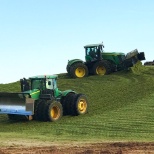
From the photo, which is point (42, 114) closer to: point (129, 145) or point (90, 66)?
point (129, 145)

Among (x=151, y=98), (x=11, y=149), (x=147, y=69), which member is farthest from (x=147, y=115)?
(x=147, y=69)

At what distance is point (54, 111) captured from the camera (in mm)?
17828

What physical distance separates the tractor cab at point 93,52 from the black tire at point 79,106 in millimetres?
10452

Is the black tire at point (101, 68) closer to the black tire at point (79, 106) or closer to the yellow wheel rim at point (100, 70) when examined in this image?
the yellow wheel rim at point (100, 70)

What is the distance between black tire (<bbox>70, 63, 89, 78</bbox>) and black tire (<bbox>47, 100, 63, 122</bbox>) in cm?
1179

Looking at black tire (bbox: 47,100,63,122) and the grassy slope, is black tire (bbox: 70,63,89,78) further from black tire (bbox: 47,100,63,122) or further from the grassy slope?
black tire (bbox: 47,100,63,122)

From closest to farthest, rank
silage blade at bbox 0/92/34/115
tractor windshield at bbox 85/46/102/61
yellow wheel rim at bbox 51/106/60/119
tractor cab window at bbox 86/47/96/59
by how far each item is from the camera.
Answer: silage blade at bbox 0/92/34/115 < yellow wheel rim at bbox 51/106/60/119 < tractor windshield at bbox 85/46/102/61 < tractor cab window at bbox 86/47/96/59

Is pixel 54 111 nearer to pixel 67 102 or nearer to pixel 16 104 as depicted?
pixel 67 102

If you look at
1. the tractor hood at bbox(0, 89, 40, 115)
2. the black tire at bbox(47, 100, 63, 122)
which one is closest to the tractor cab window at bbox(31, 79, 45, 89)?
the tractor hood at bbox(0, 89, 40, 115)

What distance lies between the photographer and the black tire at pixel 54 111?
17.3 m

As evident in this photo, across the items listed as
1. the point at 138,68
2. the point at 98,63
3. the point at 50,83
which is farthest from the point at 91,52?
the point at 50,83

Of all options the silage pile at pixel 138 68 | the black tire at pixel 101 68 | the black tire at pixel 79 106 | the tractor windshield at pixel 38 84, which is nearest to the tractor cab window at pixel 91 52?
the black tire at pixel 101 68

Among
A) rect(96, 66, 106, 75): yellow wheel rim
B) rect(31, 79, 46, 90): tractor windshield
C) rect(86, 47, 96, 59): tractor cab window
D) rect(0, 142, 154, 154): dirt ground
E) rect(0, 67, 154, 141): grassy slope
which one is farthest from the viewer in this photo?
rect(96, 66, 106, 75): yellow wheel rim

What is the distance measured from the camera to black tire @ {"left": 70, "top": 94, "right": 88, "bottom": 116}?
1848cm
